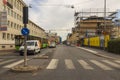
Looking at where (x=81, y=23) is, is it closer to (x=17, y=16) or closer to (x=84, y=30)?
(x=84, y=30)

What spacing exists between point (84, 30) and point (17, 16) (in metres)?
51.5

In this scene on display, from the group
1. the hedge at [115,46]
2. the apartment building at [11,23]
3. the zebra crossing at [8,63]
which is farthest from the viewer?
the apartment building at [11,23]

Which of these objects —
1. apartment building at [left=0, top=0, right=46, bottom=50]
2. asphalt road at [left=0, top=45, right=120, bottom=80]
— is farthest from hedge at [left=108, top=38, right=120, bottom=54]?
apartment building at [left=0, top=0, right=46, bottom=50]

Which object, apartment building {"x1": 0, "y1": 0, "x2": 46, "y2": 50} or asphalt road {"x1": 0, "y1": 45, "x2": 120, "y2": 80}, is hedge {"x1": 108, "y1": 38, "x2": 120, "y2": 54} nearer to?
asphalt road {"x1": 0, "y1": 45, "x2": 120, "y2": 80}

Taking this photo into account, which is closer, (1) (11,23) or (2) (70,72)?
(2) (70,72)

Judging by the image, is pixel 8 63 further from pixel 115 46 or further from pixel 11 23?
pixel 11 23

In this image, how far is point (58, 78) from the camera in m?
12.1

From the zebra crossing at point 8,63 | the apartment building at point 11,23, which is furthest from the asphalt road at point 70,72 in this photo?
the apartment building at point 11,23

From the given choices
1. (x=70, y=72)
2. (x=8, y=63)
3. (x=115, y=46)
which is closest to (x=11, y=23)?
(x=115, y=46)

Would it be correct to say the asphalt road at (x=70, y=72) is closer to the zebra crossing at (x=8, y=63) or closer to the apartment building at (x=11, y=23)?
the zebra crossing at (x=8, y=63)

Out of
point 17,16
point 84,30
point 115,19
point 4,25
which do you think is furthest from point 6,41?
point 84,30

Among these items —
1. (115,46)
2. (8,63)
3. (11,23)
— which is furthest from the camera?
(11,23)

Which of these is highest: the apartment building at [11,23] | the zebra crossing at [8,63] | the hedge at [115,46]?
the apartment building at [11,23]

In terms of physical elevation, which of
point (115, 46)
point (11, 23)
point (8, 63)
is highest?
point (11, 23)
